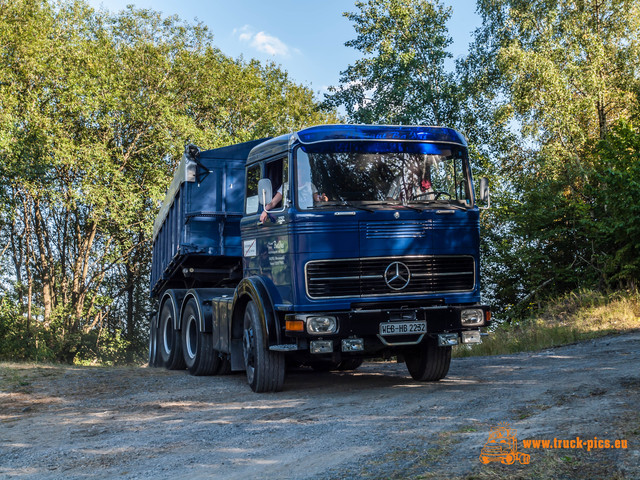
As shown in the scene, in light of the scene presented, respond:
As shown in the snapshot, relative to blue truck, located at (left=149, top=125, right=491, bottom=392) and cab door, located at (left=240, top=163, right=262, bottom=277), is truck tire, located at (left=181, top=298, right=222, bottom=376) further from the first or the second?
cab door, located at (left=240, top=163, right=262, bottom=277)

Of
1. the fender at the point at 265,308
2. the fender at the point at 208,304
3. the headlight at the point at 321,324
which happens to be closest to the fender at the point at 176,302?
the fender at the point at 208,304

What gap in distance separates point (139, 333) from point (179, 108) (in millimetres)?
11507

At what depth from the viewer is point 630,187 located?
50.1 feet

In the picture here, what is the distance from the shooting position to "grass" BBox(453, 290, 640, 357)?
41.6ft

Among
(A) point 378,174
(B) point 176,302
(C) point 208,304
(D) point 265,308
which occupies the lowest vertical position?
(D) point 265,308

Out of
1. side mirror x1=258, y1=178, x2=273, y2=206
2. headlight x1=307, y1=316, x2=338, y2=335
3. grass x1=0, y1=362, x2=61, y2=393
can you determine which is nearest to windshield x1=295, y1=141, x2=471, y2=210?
side mirror x1=258, y1=178, x2=273, y2=206

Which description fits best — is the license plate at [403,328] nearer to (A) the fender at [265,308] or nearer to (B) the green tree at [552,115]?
(A) the fender at [265,308]

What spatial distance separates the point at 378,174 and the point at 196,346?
5.17 metres

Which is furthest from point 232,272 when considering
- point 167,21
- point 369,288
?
point 167,21

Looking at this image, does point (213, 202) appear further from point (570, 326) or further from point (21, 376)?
point (570, 326)

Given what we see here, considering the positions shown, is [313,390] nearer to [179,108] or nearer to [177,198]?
[177,198]

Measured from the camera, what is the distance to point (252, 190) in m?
8.95

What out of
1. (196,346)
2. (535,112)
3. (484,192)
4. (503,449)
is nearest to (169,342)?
(196,346)

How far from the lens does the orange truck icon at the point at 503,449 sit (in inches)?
176
